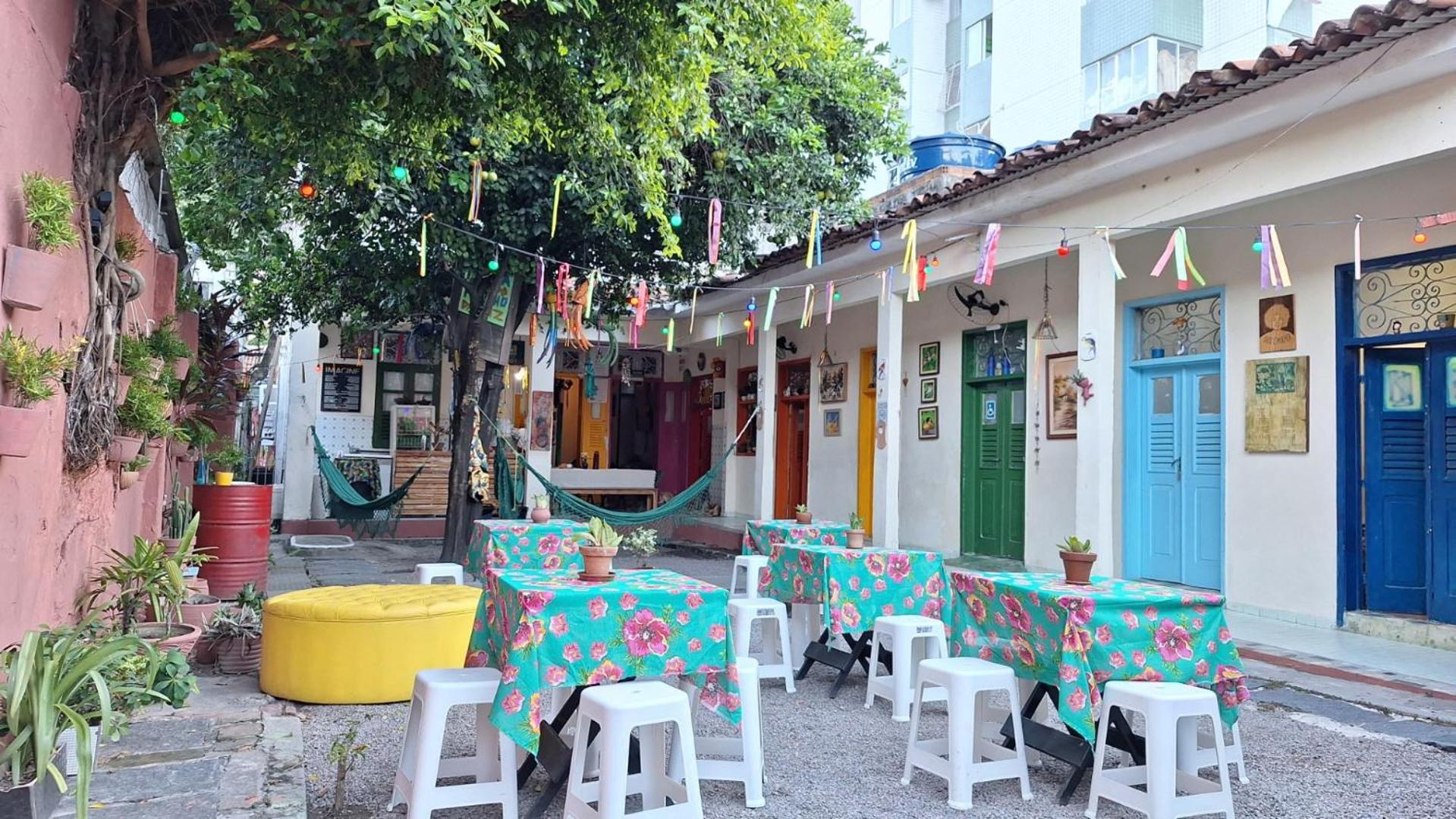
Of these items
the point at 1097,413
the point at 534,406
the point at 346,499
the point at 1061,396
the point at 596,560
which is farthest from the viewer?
the point at 534,406

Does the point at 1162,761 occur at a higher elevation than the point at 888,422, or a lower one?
lower

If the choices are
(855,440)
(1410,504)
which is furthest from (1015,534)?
(1410,504)

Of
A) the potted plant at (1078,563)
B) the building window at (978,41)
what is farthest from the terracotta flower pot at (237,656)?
the building window at (978,41)

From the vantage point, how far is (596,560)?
10.3ft

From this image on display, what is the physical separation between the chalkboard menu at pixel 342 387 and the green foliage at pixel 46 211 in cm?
976

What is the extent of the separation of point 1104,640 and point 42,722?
9.21ft

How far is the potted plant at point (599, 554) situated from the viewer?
3.12 metres

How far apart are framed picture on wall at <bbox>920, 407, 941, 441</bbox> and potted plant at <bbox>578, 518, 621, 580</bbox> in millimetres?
6750

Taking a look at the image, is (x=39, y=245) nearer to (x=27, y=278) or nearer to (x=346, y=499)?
(x=27, y=278)

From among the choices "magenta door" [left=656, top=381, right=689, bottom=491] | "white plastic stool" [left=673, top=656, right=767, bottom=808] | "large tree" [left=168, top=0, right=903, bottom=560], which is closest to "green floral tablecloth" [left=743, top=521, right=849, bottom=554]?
"large tree" [left=168, top=0, right=903, bottom=560]

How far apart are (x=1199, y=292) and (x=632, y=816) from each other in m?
5.80

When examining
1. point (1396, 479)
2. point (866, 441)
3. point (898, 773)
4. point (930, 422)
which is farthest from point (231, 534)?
point (1396, 479)

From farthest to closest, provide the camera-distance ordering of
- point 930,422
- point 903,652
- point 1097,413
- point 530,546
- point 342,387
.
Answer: point 342,387 → point 930,422 → point 1097,413 → point 530,546 → point 903,652

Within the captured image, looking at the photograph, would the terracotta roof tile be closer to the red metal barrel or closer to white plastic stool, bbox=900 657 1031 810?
white plastic stool, bbox=900 657 1031 810
